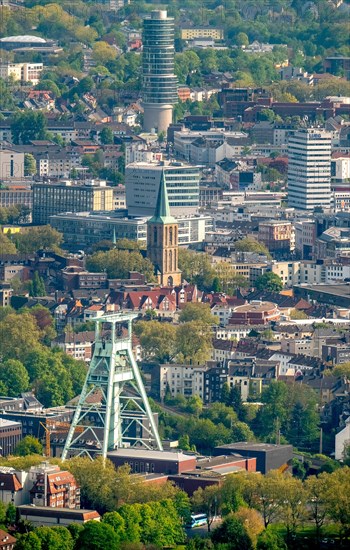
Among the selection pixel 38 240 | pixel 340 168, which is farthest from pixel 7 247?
pixel 340 168

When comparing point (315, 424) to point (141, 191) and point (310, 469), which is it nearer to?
point (310, 469)

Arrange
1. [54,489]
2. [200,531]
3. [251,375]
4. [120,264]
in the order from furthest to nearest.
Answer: [120,264] < [251,375] < [54,489] < [200,531]

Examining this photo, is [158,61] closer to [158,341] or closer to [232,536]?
[158,341]

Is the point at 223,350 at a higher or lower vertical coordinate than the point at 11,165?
lower

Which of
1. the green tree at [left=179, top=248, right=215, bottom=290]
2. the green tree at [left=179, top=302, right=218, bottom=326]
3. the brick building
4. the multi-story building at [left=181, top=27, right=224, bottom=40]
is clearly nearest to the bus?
the green tree at [left=179, top=302, right=218, bottom=326]

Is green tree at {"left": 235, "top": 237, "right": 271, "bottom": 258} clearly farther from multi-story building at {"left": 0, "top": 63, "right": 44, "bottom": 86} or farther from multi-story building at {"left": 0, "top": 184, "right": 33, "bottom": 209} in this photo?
multi-story building at {"left": 0, "top": 63, "right": 44, "bottom": 86}
